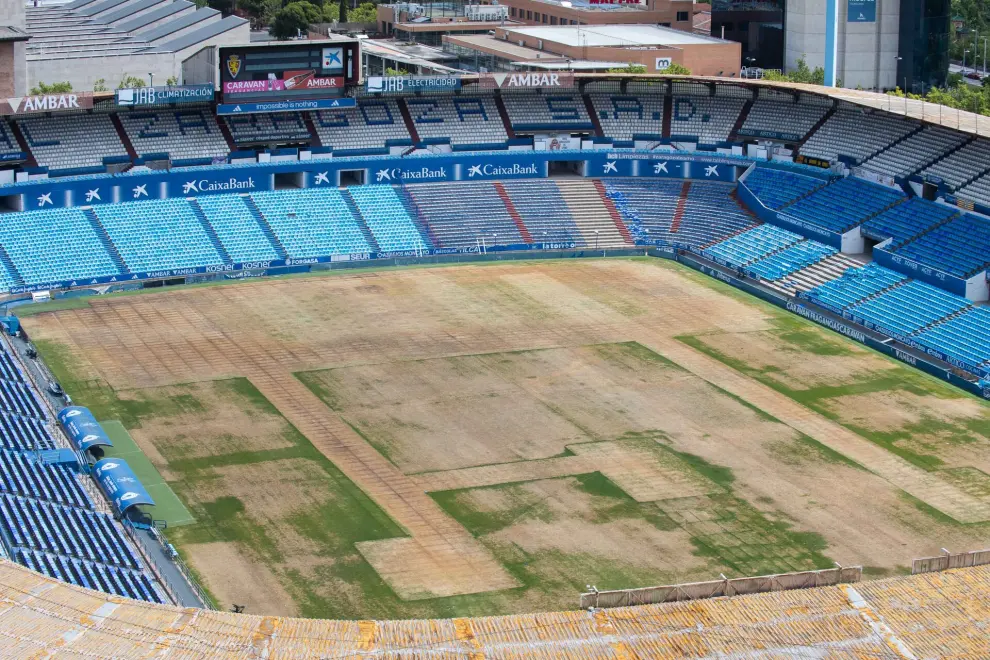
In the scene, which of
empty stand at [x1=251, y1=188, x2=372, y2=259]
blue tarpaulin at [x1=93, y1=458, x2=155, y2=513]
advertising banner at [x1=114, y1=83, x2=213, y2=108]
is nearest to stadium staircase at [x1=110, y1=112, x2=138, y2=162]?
advertising banner at [x1=114, y1=83, x2=213, y2=108]

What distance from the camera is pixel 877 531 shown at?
168 ft

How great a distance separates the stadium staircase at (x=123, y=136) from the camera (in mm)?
84938

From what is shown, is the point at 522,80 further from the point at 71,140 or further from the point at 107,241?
the point at 107,241

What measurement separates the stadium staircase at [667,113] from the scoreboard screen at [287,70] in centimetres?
1953

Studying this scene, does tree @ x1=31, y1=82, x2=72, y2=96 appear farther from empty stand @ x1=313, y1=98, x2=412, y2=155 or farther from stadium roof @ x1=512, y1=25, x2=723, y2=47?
stadium roof @ x1=512, y1=25, x2=723, y2=47

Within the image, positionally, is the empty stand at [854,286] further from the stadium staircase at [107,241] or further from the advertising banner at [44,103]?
the advertising banner at [44,103]

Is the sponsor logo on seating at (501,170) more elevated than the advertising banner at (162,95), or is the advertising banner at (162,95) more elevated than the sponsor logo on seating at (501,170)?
the advertising banner at (162,95)

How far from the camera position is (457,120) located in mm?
93125

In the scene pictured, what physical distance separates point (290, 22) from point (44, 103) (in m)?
65.3

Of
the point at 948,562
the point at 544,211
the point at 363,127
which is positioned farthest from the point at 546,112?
the point at 948,562

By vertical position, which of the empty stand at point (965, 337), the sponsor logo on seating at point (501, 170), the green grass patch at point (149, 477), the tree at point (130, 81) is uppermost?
the tree at point (130, 81)

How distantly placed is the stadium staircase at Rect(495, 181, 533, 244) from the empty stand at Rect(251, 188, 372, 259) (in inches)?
363

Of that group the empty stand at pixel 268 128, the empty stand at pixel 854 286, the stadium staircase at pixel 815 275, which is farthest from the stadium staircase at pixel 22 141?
the empty stand at pixel 854 286

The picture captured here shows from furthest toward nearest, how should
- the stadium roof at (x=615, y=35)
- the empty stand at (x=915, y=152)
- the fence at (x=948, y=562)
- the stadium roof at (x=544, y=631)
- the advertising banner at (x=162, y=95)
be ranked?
1. the stadium roof at (x=615, y=35)
2. the advertising banner at (x=162, y=95)
3. the empty stand at (x=915, y=152)
4. the fence at (x=948, y=562)
5. the stadium roof at (x=544, y=631)
